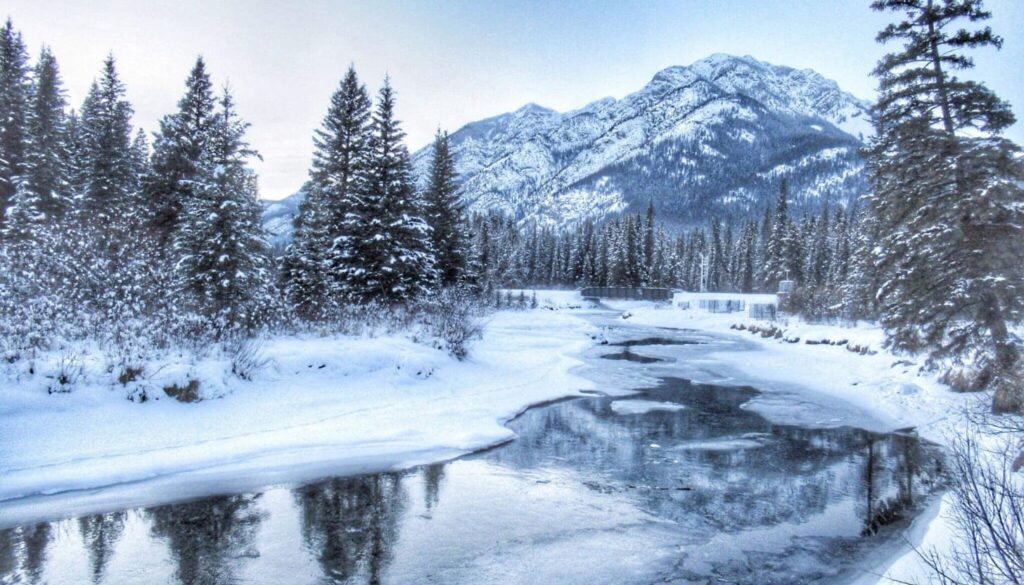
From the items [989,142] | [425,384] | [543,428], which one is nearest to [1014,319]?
[989,142]

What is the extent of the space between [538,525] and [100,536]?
14.8 feet

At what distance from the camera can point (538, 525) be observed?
6.28 metres

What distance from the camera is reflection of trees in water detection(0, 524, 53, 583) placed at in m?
4.68

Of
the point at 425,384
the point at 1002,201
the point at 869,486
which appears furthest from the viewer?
the point at 425,384

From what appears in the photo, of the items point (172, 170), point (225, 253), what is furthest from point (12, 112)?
point (225, 253)

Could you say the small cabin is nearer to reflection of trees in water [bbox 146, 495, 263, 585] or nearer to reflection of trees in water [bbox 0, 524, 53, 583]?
reflection of trees in water [bbox 146, 495, 263, 585]

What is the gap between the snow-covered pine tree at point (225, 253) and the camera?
14.4 metres

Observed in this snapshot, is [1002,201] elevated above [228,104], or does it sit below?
below

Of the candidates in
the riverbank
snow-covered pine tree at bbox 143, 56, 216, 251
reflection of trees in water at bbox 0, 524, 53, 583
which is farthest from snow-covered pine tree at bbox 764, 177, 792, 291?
reflection of trees in water at bbox 0, 524, 53, 583

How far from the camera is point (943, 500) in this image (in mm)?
6871

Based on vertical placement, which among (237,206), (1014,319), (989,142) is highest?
(989,142)

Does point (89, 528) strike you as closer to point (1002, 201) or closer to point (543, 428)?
point (543, 428)

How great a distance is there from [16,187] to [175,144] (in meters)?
13.3

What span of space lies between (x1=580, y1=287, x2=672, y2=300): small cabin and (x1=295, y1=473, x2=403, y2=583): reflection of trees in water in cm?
6998
